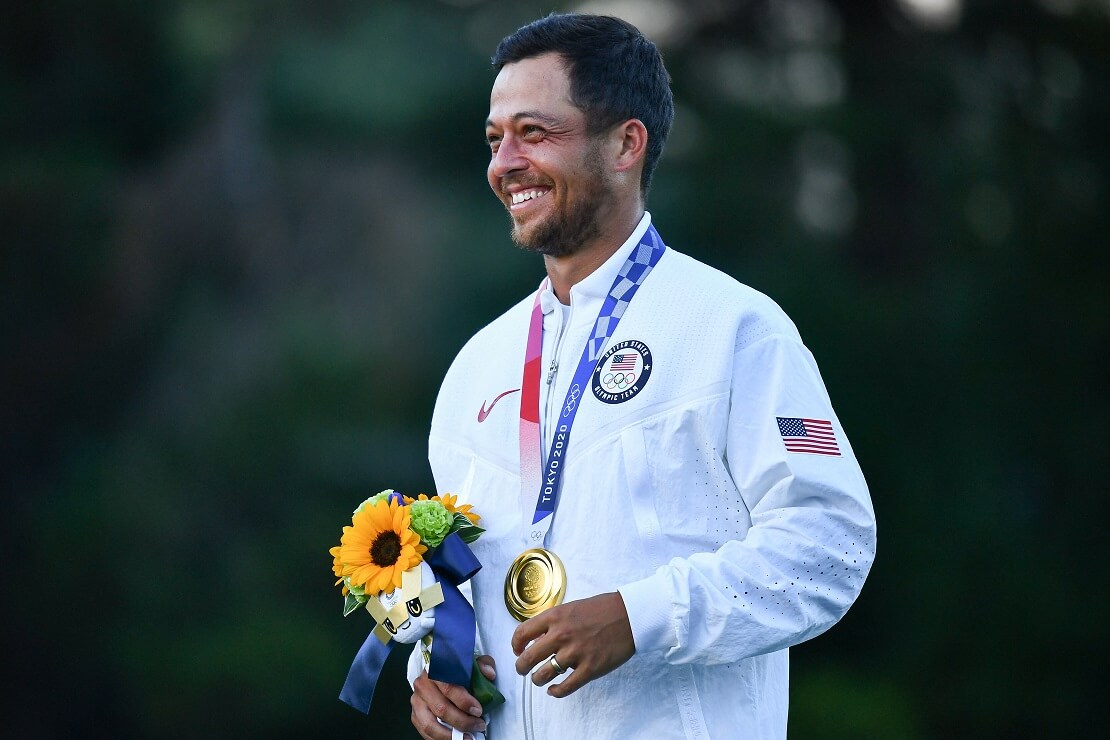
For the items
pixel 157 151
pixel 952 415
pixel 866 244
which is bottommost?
pixel 952 415

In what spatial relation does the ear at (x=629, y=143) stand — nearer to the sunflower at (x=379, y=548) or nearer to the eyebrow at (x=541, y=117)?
the eyebrow at (x=541, y=117)

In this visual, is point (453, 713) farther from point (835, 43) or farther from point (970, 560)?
point (835, 43)

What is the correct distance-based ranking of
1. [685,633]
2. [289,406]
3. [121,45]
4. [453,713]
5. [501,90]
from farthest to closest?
[121,45]
[289,406]
[501,90]
[453,713]
[685,633]

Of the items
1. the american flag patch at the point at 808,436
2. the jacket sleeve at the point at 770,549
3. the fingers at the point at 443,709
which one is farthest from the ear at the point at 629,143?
the fingers at the point at 443,709

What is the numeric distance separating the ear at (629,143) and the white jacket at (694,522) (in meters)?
0.23

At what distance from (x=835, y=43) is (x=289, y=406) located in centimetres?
449

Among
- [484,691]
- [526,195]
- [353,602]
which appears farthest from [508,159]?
[484,691]

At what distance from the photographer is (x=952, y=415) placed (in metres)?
8.16

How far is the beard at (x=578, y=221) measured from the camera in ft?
8.09

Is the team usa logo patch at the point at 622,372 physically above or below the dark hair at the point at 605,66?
below

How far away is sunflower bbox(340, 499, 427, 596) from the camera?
229cm

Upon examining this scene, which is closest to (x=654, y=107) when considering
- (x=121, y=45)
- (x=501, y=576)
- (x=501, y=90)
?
(x=501, y=90)

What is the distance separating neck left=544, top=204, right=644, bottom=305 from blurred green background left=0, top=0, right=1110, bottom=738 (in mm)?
5659

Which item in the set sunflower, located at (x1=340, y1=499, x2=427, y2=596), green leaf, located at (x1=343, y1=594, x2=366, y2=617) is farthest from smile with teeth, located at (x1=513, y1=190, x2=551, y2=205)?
green leaf, located at (x1=343, y1=594, x2=366, y2=617)
